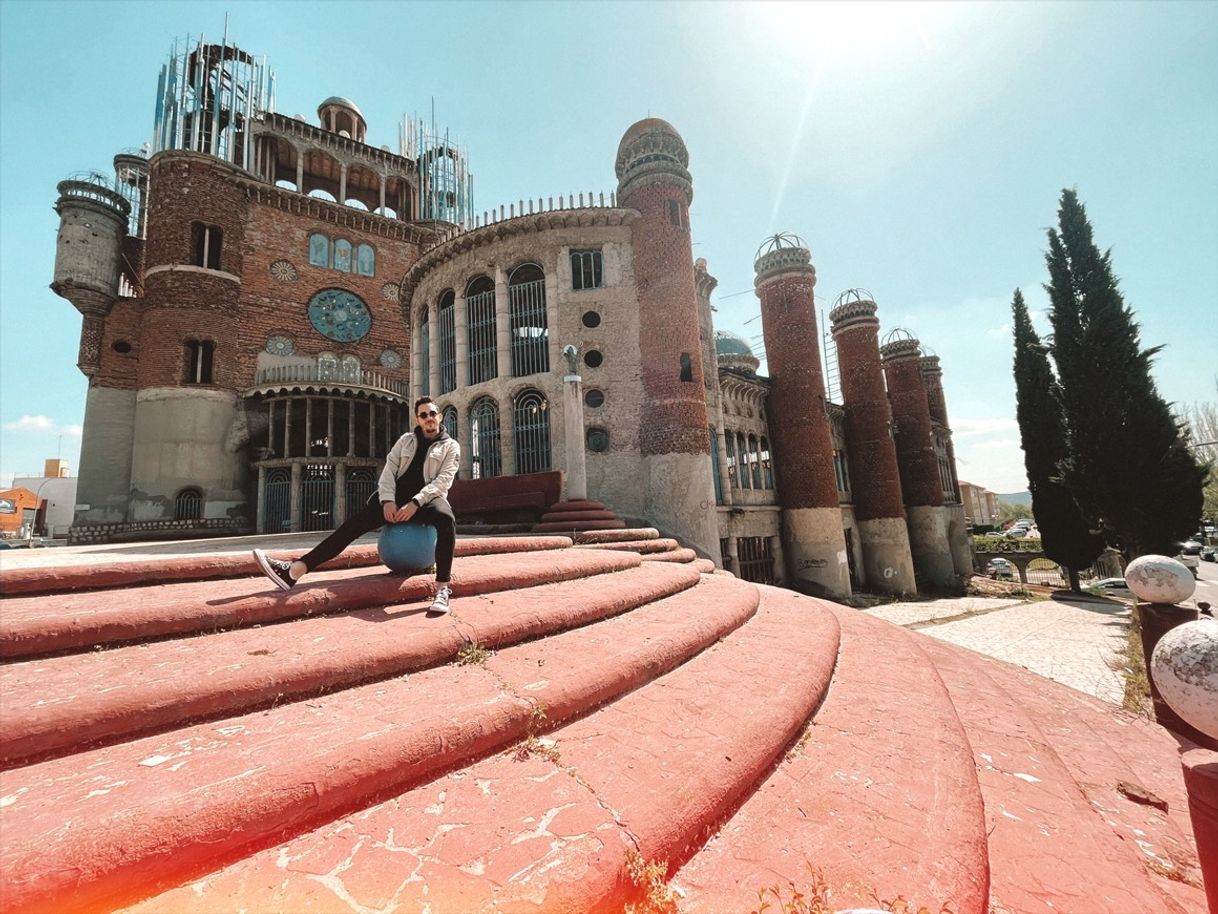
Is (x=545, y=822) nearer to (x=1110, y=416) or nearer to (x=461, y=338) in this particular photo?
(x=461, y=338)

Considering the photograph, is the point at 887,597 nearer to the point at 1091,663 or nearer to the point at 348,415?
the point at 1091,663

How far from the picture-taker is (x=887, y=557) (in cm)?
2131

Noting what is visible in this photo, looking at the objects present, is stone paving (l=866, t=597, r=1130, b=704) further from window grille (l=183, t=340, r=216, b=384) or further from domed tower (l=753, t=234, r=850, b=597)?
window grille (l=183, t=340, r=216, b=384)

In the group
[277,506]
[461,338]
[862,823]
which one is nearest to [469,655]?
[862,823]

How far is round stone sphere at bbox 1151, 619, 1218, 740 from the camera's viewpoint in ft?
6.52

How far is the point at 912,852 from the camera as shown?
73.9 inches

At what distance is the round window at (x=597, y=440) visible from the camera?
14203mm

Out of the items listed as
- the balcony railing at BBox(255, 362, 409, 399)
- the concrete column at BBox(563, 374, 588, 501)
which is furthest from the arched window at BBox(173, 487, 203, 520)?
the concrete column at BBox(563, 374, 588, 501)

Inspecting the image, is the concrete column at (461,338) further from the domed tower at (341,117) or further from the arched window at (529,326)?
the domed tower at (341,117)

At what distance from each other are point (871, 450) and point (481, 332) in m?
18.1

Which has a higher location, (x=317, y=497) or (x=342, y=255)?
(x=342, y=255)

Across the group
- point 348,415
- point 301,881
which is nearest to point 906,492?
point 348,415

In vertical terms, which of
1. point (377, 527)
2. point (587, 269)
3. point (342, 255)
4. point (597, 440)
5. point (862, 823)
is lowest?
point (862, 823)

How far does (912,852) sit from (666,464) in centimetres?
1194
